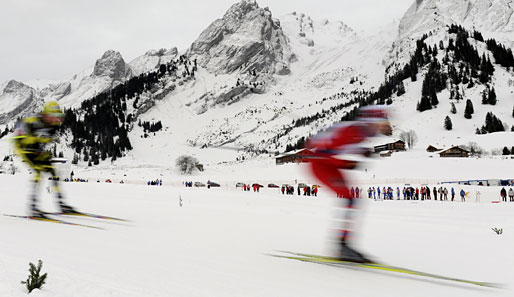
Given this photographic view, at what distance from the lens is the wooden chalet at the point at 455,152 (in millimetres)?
72312

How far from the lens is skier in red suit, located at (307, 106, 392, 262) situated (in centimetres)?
438

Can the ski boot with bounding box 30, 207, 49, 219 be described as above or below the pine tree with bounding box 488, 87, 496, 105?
below

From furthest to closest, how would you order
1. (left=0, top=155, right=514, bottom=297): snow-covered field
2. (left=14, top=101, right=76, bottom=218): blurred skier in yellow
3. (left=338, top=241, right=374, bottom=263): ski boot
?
(left=14, top=101, right=76, bottom=218): blurred skier in yellow, (left=338, top=241, right=374, bottom=263): ski boot, (left=0, top=155, right=514, bottom=297): snow-covered field

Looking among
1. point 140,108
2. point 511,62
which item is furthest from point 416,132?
point 140,108

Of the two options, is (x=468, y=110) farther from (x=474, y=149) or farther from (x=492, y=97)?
(x=474, y=149)

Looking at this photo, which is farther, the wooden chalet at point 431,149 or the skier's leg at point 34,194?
the wooden chalet at point 431,149

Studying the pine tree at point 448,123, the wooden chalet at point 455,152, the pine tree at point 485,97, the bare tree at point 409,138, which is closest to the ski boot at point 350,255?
the wooden chalet at point 455,152

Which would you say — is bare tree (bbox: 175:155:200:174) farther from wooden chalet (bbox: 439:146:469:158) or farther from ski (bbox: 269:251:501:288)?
ski (bbox: 269:251:501:288)

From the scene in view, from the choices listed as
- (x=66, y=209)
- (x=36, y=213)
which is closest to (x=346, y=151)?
(x=66, y=209)

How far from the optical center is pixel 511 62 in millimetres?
128250

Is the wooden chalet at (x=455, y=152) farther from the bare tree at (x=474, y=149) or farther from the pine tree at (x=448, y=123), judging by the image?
the pine tree at (x=448, y=123)

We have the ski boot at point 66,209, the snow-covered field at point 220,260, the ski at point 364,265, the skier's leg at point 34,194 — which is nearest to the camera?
the snow-covered field at point 220,260

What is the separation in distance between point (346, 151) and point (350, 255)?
128 centimetres

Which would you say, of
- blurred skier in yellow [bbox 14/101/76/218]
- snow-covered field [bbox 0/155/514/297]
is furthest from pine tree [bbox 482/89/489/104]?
blurred skier in yellow [bbox 14/101/76/218]
